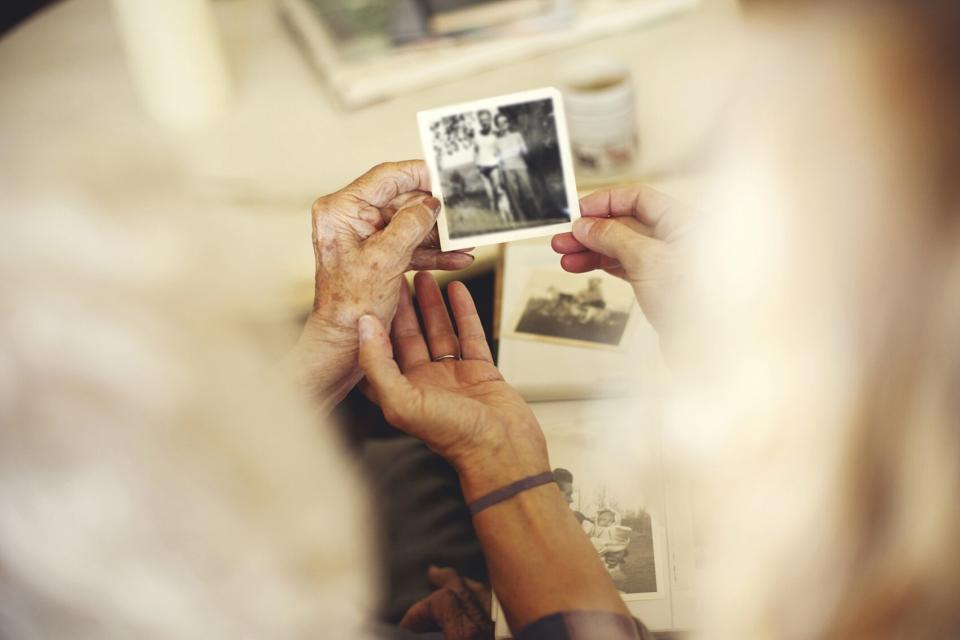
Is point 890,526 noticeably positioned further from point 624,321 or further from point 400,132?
point 400,132

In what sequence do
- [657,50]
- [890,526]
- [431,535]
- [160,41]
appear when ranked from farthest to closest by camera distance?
[657,50]
[160,41]
[431,535]
[890,526]

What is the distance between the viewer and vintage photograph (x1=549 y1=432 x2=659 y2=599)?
2.23 ft

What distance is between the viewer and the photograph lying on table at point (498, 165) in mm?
842

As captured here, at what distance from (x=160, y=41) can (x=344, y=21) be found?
0.98 feet

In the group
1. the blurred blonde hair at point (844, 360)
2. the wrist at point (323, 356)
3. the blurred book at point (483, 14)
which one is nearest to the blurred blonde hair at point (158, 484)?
the wrist at point (323, 356)

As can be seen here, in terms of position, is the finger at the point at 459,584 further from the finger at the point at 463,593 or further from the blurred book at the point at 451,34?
the blurred book at the point at 451,34

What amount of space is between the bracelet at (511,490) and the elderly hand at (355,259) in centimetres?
21

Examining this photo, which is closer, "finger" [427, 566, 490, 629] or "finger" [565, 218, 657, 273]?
"finger" [427, 566, 490, 629]

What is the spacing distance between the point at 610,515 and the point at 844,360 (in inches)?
9.1

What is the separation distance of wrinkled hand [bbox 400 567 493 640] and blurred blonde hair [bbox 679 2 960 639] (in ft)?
0.63

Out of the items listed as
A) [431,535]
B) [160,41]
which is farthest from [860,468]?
[160,41]

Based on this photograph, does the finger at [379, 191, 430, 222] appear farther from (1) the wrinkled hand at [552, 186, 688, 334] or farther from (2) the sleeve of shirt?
(2) the sleeve of shirt

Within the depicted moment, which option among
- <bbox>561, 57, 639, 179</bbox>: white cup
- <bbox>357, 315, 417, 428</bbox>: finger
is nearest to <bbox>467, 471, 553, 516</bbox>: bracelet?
A: <bbox>357, 315, 417, 428</bbox>: finger

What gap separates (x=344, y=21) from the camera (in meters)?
1.29
